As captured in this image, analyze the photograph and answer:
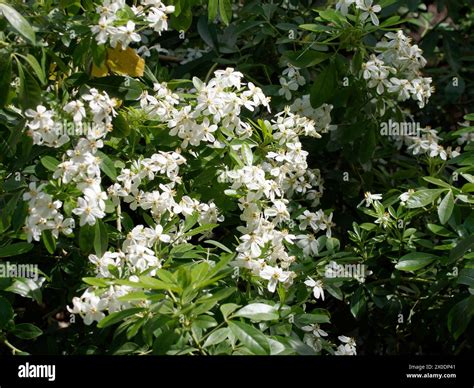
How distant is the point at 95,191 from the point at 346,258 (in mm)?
792

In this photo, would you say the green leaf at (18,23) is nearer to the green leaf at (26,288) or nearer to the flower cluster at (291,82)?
the green leaf at (26,288)

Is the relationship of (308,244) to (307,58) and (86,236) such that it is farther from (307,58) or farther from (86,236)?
(86,236)

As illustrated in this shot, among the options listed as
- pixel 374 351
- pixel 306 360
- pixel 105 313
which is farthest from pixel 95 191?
pixel 374 351

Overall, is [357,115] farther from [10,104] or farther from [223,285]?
[10,104]

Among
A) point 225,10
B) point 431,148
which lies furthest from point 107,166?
point 431,148

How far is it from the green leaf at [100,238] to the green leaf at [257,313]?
41cm

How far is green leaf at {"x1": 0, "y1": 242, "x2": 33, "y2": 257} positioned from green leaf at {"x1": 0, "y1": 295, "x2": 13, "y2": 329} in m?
0.12

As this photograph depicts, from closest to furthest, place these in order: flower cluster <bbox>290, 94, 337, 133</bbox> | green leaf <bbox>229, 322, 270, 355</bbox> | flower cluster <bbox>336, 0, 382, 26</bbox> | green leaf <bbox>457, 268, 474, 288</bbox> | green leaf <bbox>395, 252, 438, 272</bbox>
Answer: green leaf <bbox>229, 322, 270, 355</bbox>
green leaf <bbox>457, 268, 474, 288</bbox>
green leaf <bbox>395, 252, 438, 272</bbox>
flower cluster <bbox>336, 0, 382, 26</bbox>
flower cluster <bbox>290, 94, 337, 133</bbox>

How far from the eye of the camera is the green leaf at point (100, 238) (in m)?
2.22

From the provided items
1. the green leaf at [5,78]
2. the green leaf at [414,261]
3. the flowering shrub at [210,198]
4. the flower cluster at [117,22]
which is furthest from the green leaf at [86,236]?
the green leaf at [414,261]

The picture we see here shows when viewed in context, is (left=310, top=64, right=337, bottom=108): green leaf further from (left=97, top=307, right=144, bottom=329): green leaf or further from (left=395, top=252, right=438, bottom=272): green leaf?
(left=97, top=307, right=144, bottom=329): green leaf

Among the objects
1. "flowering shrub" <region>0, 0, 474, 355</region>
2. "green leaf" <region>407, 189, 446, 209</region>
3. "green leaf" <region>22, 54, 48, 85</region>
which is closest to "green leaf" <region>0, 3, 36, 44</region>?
"flowering shrub" <region>0, 0, 474, 355</region>

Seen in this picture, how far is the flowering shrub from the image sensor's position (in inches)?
83.4

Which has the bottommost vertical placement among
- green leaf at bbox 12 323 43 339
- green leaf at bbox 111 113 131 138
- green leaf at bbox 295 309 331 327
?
green leaf at bbox 12 323 43 339
